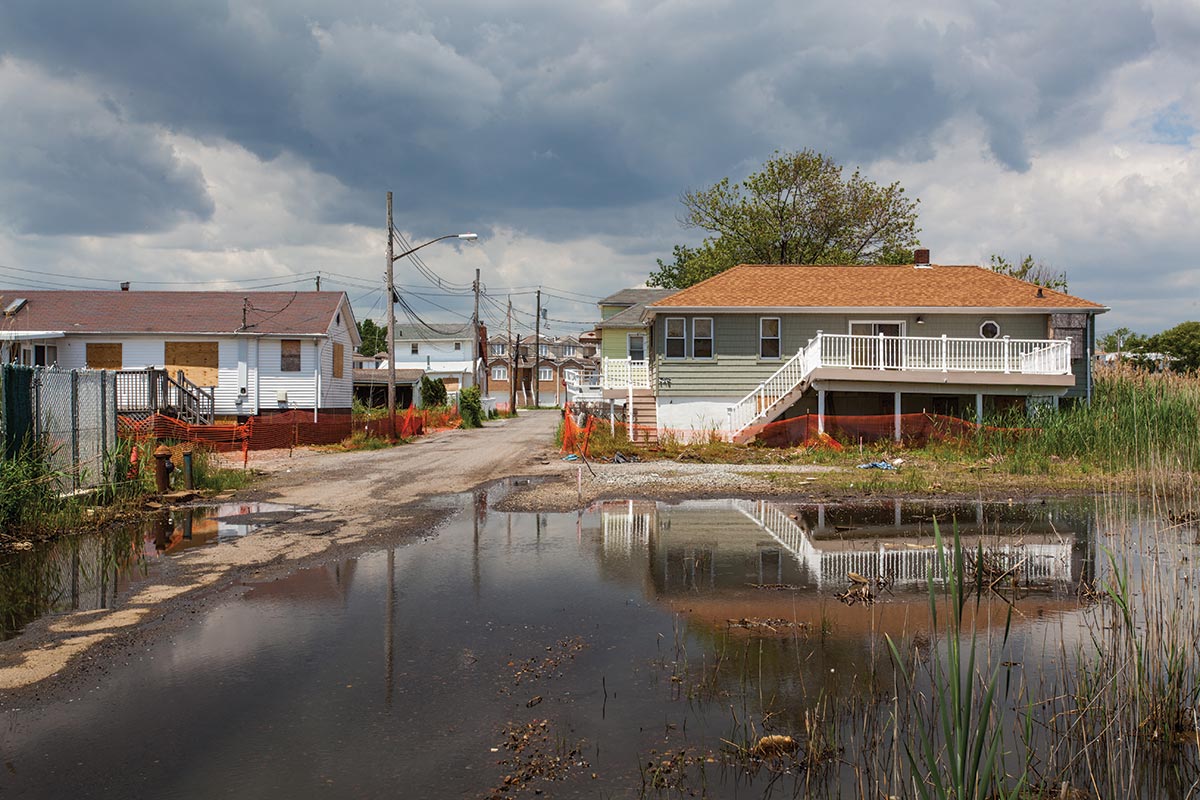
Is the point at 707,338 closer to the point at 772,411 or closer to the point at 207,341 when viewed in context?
the point at 772,411

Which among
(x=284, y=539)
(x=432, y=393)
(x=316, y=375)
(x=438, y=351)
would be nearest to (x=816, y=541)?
(x=284, y=539)

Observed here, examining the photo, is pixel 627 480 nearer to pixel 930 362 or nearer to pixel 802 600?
pixel 802 600

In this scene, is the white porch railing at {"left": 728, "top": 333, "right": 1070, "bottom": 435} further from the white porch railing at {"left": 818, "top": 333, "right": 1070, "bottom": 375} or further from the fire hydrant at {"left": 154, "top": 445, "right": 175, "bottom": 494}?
the fire hydrant at {"left": 154, "top": 445, "right": 175, "bottom": 494}

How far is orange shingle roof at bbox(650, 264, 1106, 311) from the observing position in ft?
87.5

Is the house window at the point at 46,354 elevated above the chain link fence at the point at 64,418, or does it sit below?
above

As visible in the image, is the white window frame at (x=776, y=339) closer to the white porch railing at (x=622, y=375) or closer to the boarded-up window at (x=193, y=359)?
the white porch railing at (x=622, y=375)

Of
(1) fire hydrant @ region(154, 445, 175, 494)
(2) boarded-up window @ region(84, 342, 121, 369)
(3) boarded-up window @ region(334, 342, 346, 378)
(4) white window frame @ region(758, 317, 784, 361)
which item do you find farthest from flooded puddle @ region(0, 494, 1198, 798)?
(3) boarded-up window @ region(334, 342, 346, 378)

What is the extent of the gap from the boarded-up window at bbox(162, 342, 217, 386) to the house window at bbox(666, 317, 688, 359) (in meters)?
18.6

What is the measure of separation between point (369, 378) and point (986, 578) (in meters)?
47.7

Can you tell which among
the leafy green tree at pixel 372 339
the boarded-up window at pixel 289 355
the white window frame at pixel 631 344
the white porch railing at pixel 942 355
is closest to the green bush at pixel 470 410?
the white window frame at pixel 631 344

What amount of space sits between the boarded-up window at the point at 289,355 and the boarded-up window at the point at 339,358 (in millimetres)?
2688

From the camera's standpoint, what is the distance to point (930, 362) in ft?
80.4

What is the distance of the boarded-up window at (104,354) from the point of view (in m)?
32.5

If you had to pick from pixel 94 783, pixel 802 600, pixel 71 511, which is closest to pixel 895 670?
pixel 802 600
